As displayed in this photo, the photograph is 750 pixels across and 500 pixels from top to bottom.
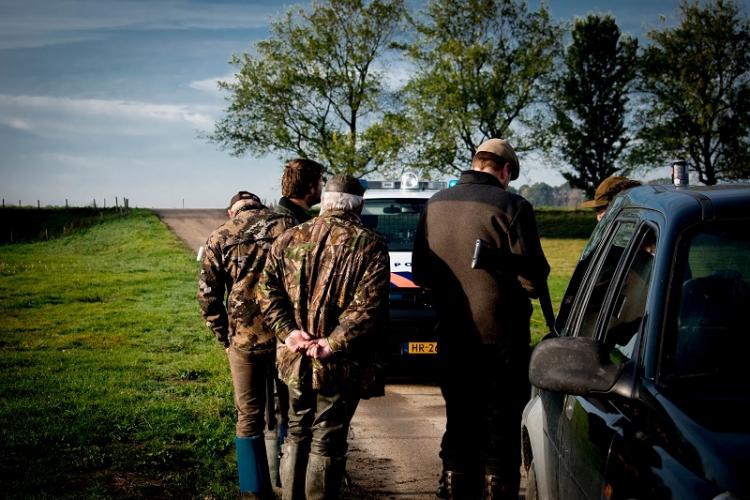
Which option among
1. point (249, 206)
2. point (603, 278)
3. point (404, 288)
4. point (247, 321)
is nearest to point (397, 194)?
point (404, 288)

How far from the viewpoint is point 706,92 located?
47.3m

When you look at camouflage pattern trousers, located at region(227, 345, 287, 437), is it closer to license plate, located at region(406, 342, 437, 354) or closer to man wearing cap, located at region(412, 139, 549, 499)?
Answer: man wearing cap, located at region(412, 139, 549, 499)

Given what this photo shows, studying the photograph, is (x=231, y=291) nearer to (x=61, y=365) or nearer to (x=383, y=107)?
(x=61, y=365)

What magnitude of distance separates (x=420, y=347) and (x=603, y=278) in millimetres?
5521

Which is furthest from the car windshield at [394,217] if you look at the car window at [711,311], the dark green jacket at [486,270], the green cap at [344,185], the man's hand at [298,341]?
the car window at [711,311]

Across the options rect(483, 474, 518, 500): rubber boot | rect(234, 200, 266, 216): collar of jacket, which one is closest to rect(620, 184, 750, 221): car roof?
rect(483, 474, 518, 500): rubber boot

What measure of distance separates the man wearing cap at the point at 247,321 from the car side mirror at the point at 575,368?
3088 mm

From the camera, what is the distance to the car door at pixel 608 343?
2.37 meters

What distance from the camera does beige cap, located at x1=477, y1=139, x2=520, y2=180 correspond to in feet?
15.9

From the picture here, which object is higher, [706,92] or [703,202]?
[706,92]

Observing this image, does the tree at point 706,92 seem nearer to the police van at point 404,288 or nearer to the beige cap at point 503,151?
the police van at point 404,288

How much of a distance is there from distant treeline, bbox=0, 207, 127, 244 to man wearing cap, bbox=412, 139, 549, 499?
43.6 meters

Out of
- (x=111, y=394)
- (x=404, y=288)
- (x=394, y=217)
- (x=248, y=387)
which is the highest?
(x=394, y=217)

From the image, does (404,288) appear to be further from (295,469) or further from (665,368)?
(665,368)
